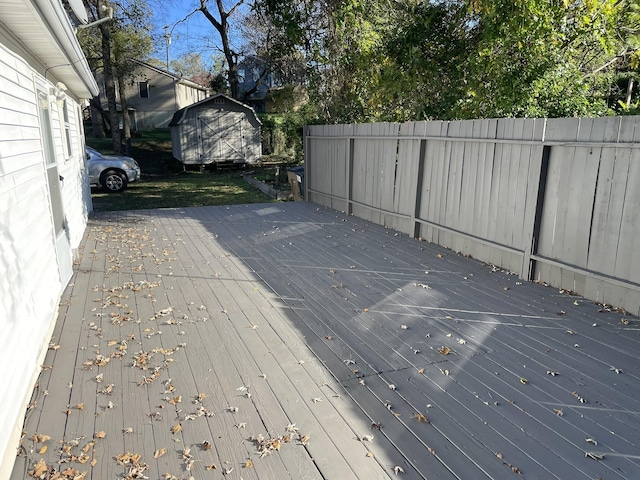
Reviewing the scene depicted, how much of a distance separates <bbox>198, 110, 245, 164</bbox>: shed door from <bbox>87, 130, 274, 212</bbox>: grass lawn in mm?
722

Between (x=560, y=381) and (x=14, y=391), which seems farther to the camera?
(x=560, y=381)

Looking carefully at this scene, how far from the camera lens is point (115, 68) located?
70.7 ft

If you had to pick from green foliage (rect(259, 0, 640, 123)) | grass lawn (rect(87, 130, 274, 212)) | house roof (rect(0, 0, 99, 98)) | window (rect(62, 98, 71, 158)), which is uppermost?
green foliage (rect(259, 0, 640, 123))

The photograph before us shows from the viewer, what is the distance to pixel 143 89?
3134cm

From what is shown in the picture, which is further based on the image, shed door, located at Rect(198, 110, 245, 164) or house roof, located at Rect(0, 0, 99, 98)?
shed door, located at Rect(198, 110, 245, 164)

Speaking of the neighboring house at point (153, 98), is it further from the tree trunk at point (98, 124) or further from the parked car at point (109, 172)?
the parked car at point (109, 172)

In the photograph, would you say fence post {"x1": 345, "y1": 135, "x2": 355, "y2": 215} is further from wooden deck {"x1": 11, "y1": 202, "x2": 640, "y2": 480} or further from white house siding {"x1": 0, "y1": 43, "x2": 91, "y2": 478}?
white house siding {"x1": 0, "y1": 43, "x2": 91, "y2": 478}

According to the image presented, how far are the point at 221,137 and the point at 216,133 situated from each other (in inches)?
9.9

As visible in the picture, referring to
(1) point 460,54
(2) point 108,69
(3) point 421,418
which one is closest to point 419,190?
(1) point 460,54

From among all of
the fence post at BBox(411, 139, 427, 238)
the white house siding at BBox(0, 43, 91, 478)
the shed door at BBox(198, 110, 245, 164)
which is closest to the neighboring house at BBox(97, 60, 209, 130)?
the shed door at BBox(198, 110, 245, 164)

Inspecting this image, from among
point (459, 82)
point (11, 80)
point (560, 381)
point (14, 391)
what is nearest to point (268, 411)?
point (14, 391)

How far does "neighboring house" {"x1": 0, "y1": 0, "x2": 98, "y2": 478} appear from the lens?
8.37ft

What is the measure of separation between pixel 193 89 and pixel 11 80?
1381 inches

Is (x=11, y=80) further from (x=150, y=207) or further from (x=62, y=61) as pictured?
(x=150, y=207)
